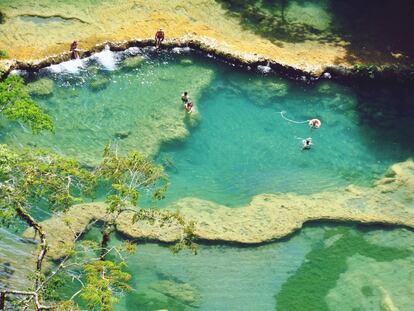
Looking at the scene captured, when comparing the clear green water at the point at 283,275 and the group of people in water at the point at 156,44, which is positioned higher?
the group of people in water at the point at 156,44

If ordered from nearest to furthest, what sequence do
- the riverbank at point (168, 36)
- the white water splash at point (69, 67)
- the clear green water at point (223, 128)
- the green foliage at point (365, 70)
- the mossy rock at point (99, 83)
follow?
1. the clear green water at point (223, 128)
2. the mossy rock at point (99, 83)
3. the white water splash at point (69, 67)
4. the riverbank at point (168, 36)
5. the green foliage at point (365, 70)

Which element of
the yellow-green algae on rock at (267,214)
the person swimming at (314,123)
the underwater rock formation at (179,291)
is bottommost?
the underwater rock formation at (179,291)

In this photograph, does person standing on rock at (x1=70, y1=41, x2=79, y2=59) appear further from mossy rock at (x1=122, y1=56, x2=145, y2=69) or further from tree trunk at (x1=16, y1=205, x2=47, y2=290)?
tree trunk at (x1=16, y1=205, x2=47, y2=290)

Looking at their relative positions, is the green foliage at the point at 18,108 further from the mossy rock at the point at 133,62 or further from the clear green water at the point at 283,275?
the mossy rock at the point at 133,62

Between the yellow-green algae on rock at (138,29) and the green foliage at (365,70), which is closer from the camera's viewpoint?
the yellow-green algae on rock at (138,29)

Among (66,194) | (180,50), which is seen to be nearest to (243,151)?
(180,50)

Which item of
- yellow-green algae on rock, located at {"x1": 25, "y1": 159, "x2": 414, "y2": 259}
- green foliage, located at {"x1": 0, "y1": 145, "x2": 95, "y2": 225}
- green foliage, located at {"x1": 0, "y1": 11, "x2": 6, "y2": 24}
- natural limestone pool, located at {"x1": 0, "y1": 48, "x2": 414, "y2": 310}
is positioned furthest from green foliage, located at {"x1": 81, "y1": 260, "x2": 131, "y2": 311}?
green foliage, located at {"x1": 0, "y1": 11, "x2": 6, "y2": 24}

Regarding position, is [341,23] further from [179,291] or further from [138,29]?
[179,291]

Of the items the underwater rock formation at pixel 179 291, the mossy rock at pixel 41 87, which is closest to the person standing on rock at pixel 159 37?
the mossy rock at pixel 41 87

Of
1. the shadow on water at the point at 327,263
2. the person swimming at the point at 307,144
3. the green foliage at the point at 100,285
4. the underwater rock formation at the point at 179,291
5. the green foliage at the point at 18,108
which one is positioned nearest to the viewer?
the green foliage at the point at 100,285
